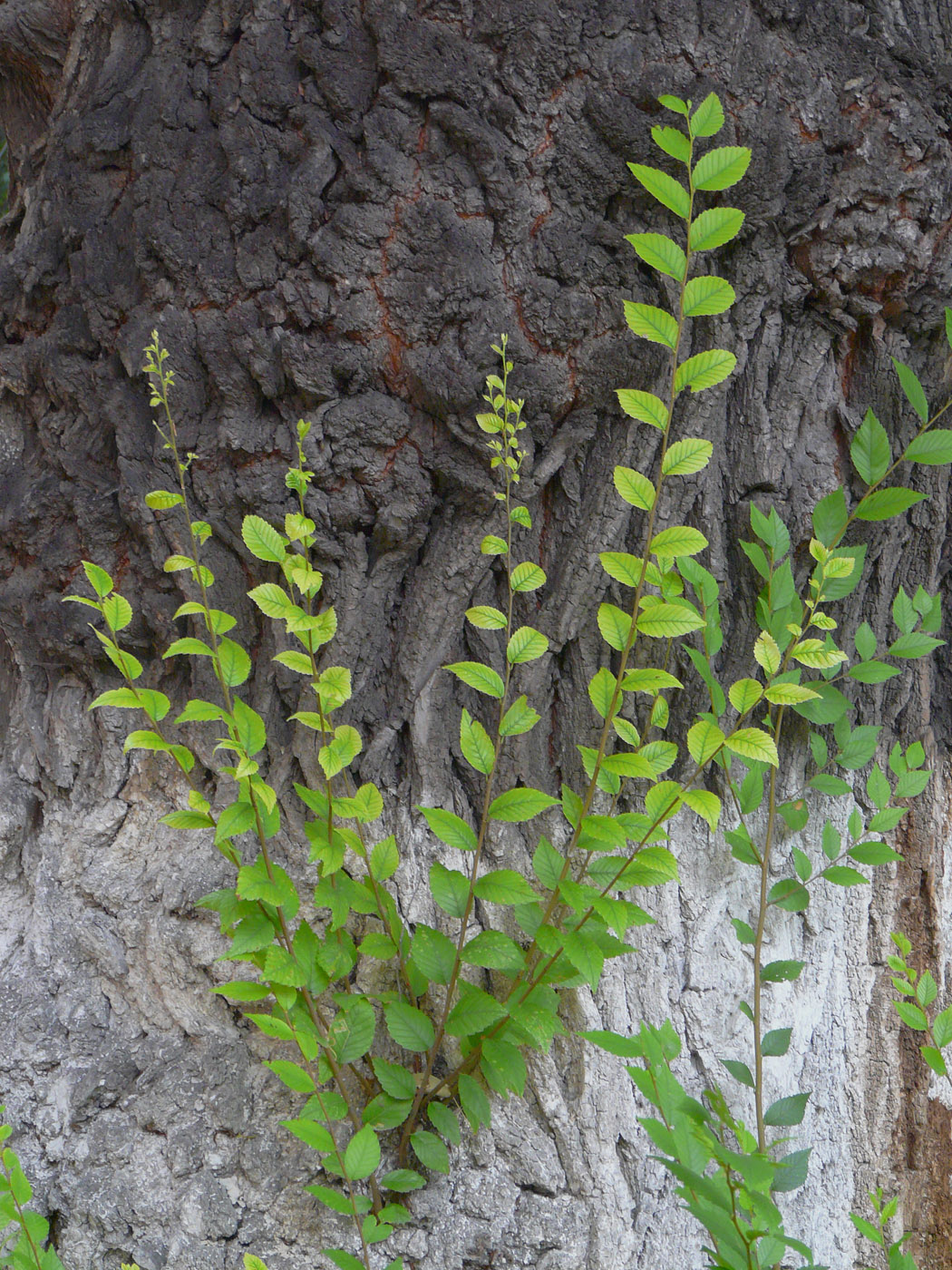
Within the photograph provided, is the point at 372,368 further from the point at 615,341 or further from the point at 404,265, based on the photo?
the point at 615,341

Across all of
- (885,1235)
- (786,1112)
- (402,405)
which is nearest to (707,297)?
(402,405)

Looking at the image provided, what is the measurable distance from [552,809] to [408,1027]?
1.13ft

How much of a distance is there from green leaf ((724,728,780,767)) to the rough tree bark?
325mm

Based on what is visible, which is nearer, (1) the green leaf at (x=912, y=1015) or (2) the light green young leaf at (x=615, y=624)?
(2) the light green young leaf at (x=615, y=624)

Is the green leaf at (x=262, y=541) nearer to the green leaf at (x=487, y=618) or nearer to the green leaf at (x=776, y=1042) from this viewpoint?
the green leaf at (x=487, y=618)

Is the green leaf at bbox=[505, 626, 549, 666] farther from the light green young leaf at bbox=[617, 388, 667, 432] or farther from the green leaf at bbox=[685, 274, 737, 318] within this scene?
the green leaf at bbox=[685, 274, 737, 318]

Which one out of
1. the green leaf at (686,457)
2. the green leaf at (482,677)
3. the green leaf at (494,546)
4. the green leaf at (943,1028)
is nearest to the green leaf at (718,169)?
the green leaf at (686,457)

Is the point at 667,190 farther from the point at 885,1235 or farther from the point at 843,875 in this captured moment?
the point at 885,1235

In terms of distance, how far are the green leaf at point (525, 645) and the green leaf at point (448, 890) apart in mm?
275

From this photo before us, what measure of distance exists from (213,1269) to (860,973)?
1.02 metres

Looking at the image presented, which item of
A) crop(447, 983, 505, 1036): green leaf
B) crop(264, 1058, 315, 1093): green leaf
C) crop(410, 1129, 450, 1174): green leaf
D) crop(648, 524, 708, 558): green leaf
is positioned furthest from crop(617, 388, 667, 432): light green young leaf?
crop(410, 1129, 450, 1174): green leaf

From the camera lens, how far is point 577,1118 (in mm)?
1148

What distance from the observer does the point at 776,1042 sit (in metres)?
1.14

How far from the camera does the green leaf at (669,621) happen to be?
0.90 m
